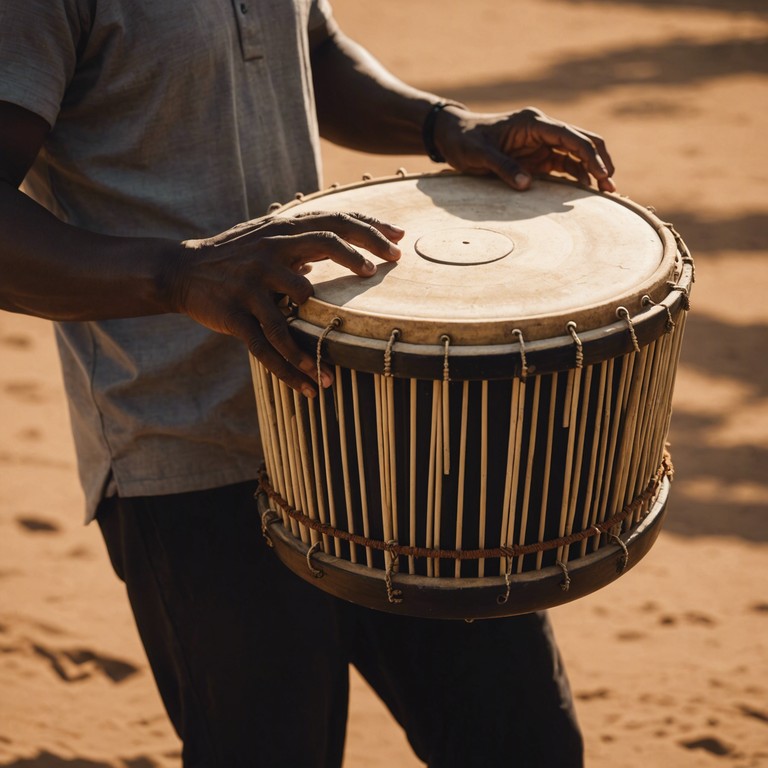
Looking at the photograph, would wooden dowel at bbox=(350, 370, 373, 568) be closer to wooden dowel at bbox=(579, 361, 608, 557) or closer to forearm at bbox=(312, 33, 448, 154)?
wooden dowel at bbox=(579, 361, 608, 557)

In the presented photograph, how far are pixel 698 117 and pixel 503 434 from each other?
6846 mm

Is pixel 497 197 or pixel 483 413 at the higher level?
pixel 497 197

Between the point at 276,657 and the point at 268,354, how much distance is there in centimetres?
66

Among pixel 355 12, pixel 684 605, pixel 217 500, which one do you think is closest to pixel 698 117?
pixel 355 12

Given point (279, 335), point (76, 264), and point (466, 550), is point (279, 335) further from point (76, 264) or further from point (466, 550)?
point (466, 550)

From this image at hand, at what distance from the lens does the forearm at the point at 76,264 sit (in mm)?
1475

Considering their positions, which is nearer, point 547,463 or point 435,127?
point 547,463

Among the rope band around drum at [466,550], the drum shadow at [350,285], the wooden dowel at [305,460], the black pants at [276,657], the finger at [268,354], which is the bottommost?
the black pants at [276,657]

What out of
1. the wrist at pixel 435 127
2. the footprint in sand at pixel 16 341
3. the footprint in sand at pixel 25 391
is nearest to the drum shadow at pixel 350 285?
the wrist at pixel 435 127

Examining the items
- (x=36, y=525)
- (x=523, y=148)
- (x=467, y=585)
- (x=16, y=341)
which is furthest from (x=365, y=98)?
(x=16, y=341)

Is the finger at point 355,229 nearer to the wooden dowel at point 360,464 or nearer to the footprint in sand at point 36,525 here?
the wooden dowel at point 360,464

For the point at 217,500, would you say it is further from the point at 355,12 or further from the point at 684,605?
the point at 355,12

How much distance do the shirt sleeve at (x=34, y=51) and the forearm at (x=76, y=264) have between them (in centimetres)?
13

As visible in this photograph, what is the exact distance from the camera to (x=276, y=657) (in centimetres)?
184
